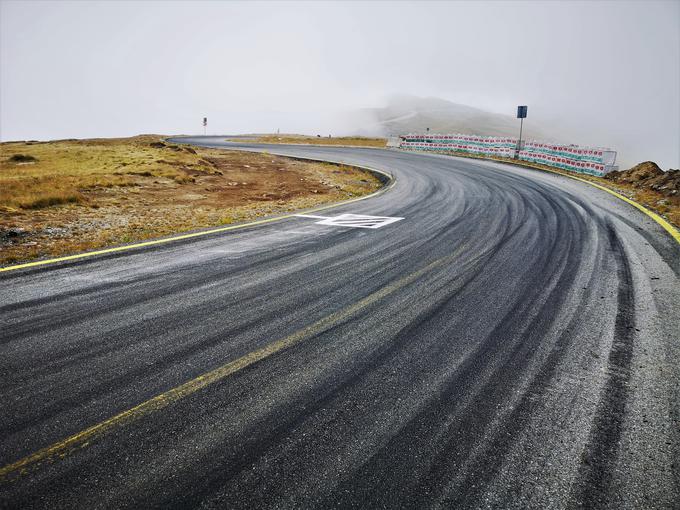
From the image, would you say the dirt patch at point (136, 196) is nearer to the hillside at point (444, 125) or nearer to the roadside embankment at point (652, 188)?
the roadside embankment at point (652, 188)

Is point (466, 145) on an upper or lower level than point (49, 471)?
upper

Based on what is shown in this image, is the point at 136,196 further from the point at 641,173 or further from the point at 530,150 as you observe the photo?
the point at 530,150

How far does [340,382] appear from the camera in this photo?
2.85 m

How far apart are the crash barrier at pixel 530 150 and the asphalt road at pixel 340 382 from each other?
15.1m

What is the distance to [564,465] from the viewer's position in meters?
2.19

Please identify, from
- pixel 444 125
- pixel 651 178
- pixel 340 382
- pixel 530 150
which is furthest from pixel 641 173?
pixel 444 125

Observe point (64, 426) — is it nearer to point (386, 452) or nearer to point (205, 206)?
point (386, 452)

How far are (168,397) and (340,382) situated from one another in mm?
1195

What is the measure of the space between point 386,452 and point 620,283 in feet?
13.9

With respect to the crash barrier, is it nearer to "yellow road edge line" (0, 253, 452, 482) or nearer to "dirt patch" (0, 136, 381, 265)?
"dirt patch" (0, 136, 381, 265)

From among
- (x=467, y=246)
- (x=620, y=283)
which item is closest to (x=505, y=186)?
(x=467, y=246)

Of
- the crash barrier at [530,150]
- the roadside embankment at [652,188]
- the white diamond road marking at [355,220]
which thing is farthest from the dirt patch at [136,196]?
the crash barrier at [530,150]

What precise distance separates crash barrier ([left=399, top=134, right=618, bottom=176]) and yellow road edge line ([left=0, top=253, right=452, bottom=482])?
1814 cm

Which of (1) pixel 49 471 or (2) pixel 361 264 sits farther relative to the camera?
(2) pixel 361 264
